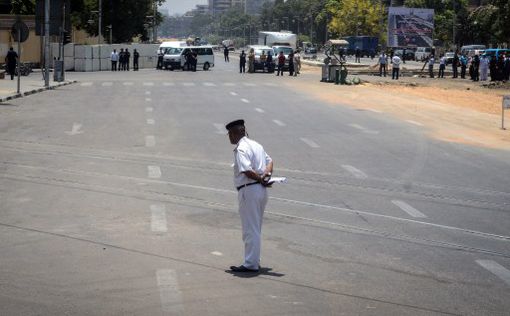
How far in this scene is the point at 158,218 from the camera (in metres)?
12.7

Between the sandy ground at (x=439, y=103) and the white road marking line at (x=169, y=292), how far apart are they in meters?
16.5

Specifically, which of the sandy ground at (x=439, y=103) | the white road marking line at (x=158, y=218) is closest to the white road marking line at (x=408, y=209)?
the white road marking line at (x=158, y=218)

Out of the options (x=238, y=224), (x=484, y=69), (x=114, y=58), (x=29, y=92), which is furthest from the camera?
(x=114, y=58)

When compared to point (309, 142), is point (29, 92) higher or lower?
higher

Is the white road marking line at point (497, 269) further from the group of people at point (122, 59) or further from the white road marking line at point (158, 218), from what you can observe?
the group of people at point (122, 59)

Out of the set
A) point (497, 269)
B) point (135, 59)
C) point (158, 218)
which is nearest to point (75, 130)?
point (158, 218)

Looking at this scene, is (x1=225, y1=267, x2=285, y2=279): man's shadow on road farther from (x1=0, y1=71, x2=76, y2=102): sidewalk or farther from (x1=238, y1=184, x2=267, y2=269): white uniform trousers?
(x1=0, y1=71, x2=76, y2=102): sidewalk

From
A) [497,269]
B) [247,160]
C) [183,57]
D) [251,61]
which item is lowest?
[497,269]

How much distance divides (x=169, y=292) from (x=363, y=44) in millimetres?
119107

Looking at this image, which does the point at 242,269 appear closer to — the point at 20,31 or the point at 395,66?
the point at 20,31

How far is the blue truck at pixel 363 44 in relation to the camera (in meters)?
125

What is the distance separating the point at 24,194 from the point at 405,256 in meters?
6.67

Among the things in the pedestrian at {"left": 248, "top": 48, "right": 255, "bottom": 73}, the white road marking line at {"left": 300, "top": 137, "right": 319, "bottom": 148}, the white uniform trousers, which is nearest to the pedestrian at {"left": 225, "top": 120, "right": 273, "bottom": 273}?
the white uniform trousers

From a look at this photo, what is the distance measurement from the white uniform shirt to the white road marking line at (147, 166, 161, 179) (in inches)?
302
